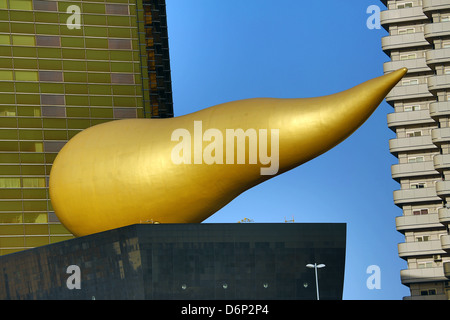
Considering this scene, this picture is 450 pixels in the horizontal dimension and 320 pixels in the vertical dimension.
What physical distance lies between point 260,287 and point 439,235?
6303cm

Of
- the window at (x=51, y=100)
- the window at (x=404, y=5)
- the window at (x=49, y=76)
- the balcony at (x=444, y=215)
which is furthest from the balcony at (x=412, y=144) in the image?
the window at (x=49, y=76)

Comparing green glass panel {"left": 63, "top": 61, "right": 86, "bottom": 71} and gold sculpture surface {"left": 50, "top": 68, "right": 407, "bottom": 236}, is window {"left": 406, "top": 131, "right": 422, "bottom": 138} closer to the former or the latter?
green glass panel {"left": 63, "top": 61, "right": 86, "bottom": 71}

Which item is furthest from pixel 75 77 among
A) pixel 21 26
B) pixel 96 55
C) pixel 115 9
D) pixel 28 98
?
pixel 115 9

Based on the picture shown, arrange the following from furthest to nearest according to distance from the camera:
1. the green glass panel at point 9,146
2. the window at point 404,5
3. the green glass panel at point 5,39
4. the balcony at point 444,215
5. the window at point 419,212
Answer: the window at point 404,5, the window at point 419,212, the balcony at point 444,215, the green glass panel at point 5,39, the green glass panel at point 9,146

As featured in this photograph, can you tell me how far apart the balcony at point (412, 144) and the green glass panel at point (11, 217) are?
3966cm

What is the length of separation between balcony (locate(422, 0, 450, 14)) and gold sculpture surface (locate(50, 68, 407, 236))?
65013 mm

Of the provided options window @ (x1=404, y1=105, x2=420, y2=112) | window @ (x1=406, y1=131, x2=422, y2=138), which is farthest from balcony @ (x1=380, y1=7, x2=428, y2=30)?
window @ (x1=406, y1=131, x2=422, y2=138)

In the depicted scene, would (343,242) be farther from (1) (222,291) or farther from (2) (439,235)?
(2) (439,235)

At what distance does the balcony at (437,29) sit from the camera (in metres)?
118

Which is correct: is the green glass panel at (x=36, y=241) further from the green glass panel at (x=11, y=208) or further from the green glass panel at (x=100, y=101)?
the green glass panel at (x=100, y=101)

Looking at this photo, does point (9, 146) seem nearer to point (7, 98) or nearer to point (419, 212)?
point (7, 98)

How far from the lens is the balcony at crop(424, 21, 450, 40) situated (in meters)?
118

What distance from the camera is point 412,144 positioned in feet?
395
